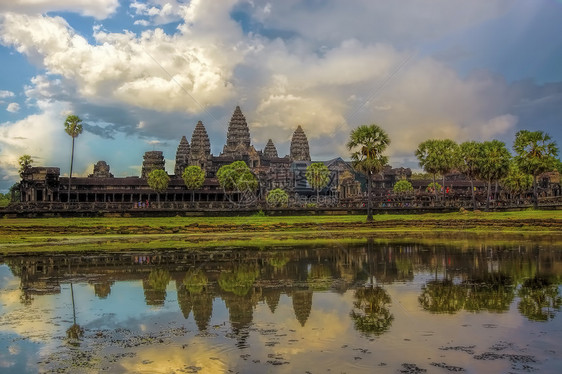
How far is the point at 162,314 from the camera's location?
17.7 metres

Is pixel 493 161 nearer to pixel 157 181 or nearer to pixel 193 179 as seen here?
pixel 193 179

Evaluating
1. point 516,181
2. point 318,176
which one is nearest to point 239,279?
point 516,181

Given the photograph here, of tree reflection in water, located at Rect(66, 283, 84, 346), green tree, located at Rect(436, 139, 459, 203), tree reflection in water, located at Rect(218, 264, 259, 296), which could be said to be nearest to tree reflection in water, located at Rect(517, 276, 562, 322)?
tree reflection in water, located at Rect(218, 264, 259, 296)

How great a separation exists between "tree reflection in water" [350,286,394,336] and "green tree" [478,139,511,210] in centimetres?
6771

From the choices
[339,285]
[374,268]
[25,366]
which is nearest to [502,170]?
[374,268]

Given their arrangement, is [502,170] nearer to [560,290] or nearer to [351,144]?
[351,144]

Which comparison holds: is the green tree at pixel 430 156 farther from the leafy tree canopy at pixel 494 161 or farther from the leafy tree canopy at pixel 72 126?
the leafy tree canopy at pixel 72 126

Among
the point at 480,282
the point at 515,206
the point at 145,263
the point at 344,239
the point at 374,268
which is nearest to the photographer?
the point at 480,282

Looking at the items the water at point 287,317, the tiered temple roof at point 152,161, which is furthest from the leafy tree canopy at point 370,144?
the tiered temple roof at point 152,161

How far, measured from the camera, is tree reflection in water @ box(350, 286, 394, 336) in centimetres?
1525

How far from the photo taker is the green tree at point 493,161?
8369 cm

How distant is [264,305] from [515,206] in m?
69.8

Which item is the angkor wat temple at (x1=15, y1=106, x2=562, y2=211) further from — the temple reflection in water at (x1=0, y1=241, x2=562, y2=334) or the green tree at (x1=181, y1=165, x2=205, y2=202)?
the temple reflection in water at (x1=0, y1=241, x2=562, y2=334)

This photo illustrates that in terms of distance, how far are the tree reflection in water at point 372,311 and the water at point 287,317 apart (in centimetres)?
4
